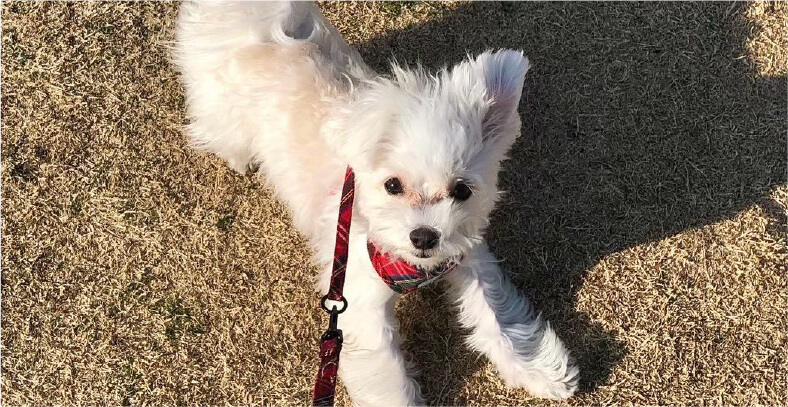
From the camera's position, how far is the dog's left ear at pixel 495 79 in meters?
2.17

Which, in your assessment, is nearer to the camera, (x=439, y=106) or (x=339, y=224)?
(x=439, y=106)

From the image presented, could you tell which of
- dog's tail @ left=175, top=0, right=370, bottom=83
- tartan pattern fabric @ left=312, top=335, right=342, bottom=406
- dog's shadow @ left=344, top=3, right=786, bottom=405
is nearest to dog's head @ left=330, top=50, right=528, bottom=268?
tartan pattern fabric @ left=312, top=335, right=342, bottom=406

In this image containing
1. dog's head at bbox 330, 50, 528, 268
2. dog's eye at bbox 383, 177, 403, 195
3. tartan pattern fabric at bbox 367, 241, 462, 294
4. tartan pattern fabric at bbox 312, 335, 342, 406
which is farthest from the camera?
tartan pattern fabric at bbox 367, 241, 462, 294

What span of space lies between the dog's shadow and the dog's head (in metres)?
1.10

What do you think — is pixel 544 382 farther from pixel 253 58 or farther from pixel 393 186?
pixel 253 58

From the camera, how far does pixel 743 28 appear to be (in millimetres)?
3727

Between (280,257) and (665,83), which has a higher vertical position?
(665,83)

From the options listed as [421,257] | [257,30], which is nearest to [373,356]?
[421,257]

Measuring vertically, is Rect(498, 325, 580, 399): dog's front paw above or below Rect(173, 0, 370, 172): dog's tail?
below

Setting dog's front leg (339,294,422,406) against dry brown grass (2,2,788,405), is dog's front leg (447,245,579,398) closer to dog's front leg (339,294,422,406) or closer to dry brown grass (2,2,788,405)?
dry brown grass (2,2,788,405)

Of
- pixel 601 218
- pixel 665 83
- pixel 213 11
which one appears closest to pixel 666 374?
pixel 601 218

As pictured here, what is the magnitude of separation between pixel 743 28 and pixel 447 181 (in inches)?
106

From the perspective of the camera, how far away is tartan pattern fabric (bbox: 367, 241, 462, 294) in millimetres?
2494

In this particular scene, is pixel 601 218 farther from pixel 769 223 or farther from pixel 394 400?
pixel 394 400
